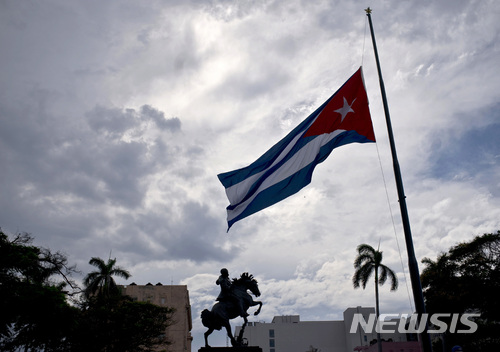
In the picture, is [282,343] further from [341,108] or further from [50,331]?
[341,108]

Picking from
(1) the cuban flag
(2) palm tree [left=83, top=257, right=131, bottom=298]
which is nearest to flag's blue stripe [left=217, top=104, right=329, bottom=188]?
(1) the cuban flag

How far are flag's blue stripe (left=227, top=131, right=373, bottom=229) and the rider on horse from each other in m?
2.67

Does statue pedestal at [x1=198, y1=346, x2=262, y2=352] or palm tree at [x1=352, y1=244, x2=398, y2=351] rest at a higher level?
palm tree at [x1=352, y1=244, x2=398, y2=351]

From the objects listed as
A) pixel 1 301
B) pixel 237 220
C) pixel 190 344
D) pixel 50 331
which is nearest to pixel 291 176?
pixel 237 220

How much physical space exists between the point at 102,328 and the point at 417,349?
44618mm

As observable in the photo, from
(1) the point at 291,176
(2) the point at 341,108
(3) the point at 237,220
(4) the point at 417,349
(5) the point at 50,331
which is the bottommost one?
(4) the point at 417,349

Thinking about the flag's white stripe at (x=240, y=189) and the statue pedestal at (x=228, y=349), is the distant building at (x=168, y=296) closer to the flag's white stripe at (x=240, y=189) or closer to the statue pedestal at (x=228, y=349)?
the statue pedestal at (x=228, y=349)

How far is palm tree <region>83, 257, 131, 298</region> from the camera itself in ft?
148

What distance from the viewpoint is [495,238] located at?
38.7m

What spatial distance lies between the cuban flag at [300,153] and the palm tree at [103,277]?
36431 millimetres

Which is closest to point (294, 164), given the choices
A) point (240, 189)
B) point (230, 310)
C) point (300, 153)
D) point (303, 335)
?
point (300, 153)

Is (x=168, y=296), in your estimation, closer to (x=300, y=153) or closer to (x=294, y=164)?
(x=294, y=164)

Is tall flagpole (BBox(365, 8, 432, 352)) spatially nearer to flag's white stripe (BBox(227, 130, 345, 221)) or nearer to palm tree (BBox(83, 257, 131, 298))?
flag's white stripe (BBox(227, 130, 345, 221))

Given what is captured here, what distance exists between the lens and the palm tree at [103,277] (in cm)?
4506
